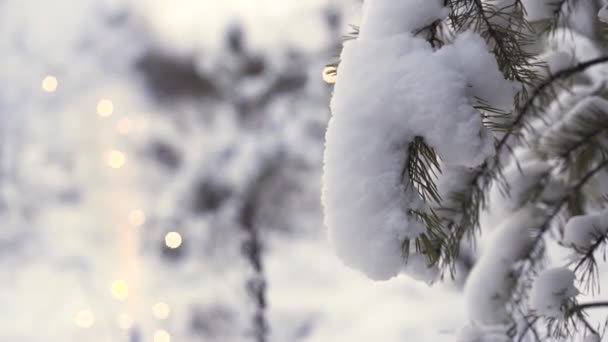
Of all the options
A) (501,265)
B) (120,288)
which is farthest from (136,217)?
(501,265)

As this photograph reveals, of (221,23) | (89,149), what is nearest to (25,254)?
(89,149)

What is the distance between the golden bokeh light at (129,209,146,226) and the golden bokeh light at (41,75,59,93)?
4.44 ft

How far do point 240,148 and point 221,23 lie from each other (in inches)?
58.7

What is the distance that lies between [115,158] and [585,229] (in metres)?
4.40

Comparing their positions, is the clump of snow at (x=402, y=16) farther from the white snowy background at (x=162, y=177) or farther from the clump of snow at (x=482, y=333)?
the white snowy background at (x=162, y=177)

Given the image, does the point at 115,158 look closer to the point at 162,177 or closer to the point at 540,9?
the point at 162,177

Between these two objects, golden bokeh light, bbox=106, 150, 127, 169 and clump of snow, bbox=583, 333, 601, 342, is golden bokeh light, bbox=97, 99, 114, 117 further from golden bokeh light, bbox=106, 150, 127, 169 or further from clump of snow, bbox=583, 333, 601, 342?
clump of snow, bbox=583, 333, 601, 342

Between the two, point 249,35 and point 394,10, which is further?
point 249,35

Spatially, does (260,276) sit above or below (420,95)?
below

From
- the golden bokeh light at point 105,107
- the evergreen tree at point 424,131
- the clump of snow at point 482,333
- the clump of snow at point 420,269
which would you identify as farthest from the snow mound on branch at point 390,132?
the golden bokeh light at point 105,107

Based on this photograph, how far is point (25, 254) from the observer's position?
526 centimetres

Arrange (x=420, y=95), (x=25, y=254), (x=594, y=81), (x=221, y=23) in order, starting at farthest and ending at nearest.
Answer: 1. (x=25, y=254)
2. (x=221, y=23)
3. (x=594, y=81)
4. (x=420, y=95)

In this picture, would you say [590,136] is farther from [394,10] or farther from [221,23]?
[221,23]

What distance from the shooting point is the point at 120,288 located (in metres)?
5.34
